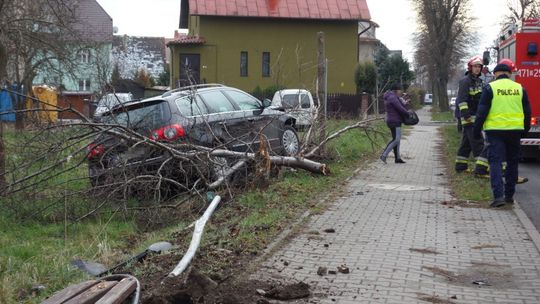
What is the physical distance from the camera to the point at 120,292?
4641mm

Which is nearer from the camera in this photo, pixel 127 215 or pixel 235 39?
pixel 127 215

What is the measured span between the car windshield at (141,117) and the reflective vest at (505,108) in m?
4.61

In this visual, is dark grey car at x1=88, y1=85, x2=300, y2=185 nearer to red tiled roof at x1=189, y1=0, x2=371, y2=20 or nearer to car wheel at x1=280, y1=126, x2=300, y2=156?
car wheel at x1=280, y1=126, x2=300, y2=156

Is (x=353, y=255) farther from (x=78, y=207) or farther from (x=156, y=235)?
(x=78, y=207)

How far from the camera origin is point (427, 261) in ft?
21.2

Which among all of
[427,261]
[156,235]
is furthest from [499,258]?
[156,235]

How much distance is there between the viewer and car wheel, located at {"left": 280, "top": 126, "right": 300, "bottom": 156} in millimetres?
12523

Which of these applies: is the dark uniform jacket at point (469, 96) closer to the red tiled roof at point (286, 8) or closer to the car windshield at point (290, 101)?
the car windshield at point (290, 101)

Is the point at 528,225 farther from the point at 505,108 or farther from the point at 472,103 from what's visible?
the point at 472,103

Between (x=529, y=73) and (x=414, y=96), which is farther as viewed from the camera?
(x=414, y=96)

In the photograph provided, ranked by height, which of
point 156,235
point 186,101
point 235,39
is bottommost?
point 156,235

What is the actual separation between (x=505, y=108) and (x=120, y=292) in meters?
6.41

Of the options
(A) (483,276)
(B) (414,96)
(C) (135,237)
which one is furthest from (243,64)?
(A) (483,276)

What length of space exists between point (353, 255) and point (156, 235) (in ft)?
8.58
